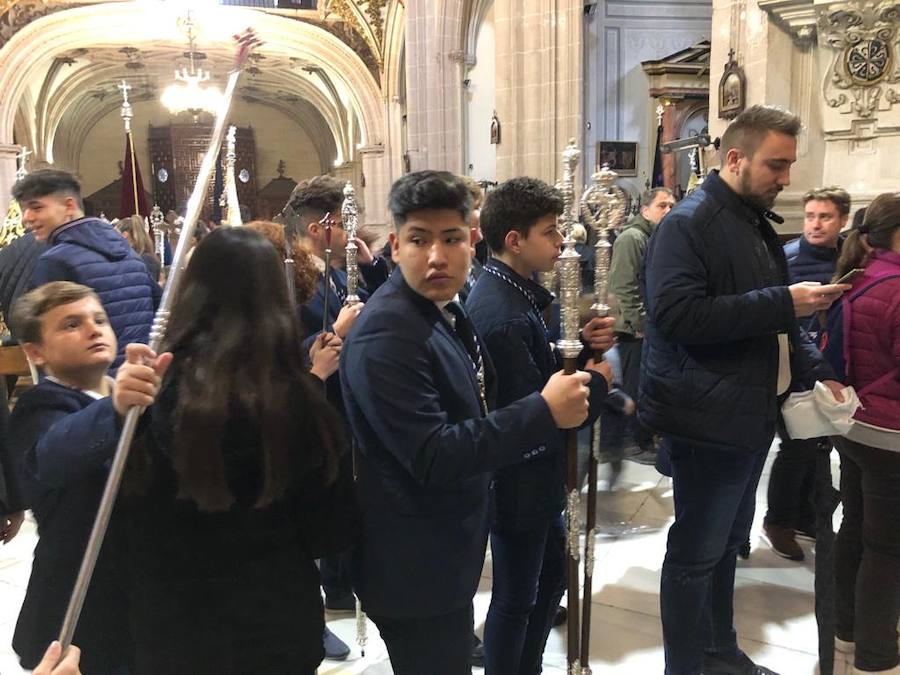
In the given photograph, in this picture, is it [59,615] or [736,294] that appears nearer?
[59,615]

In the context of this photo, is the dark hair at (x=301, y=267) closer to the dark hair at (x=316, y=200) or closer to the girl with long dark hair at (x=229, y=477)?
the dark hair at (x=316, y=200)

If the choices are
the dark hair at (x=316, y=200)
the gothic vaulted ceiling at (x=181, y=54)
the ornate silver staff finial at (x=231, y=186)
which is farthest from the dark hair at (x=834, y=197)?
the gothic vaulted ceiling at (x=181, y=54)

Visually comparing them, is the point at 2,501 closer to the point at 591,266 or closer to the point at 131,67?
the point at 591,266

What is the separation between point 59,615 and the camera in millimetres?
1444

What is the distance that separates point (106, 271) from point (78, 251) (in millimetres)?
120

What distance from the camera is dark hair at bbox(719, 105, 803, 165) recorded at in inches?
75.9

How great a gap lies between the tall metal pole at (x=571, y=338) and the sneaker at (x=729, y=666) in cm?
59

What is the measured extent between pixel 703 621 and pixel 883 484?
0.67 meters

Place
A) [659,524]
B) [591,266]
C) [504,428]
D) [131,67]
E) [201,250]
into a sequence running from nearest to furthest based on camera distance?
[201,250] < [504,428] < [659,524] < [591,266] < [131,67]

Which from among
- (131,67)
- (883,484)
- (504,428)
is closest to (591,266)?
(883,484)

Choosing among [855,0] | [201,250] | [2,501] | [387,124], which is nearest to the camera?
[201,250]

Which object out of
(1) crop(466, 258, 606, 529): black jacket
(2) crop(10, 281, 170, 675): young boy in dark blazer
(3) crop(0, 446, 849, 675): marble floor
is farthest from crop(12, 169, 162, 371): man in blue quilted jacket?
(1) crop(466, 258, 606, 529): black jacket

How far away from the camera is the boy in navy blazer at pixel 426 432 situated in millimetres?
1331

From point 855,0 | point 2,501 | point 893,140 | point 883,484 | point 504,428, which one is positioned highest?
point 855,0
